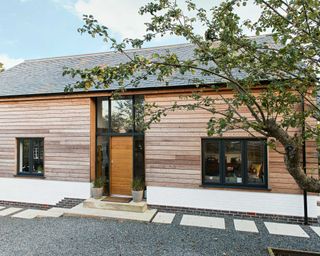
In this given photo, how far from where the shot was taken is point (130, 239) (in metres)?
4.83

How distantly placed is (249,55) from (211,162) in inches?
157

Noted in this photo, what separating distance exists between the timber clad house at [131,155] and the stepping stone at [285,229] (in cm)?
36

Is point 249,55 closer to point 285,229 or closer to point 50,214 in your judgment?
point 285,229

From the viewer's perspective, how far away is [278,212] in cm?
598

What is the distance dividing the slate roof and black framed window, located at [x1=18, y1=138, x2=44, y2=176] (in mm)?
1720

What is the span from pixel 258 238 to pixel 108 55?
9.07 meters

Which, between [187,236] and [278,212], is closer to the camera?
[187,236]

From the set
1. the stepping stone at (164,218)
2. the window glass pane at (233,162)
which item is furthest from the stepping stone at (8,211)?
the window glass pane at (233,162)

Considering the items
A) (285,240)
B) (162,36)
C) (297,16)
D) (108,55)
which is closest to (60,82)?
(108,55)

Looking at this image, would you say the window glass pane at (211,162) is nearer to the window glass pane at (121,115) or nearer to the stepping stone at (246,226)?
the stepping stone at (246,226)

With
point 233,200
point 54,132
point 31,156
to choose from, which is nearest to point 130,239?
point 233,200

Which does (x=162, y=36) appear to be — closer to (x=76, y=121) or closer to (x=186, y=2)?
(x=186, y=2)

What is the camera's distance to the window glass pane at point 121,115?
7.54 metres

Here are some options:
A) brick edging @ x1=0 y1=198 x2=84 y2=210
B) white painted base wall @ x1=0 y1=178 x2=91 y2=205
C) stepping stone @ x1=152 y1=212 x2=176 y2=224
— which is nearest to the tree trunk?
stepping stone @ x1=152 y1=212 x2=176 y2=224
